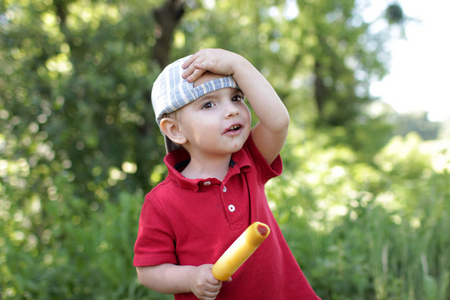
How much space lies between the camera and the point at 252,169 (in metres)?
1.48

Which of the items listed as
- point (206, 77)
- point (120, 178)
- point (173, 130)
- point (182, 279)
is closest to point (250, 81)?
point (206, 77)

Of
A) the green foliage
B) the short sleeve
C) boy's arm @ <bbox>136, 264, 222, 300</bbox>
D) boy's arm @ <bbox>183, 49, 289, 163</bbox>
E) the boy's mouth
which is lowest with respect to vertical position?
the green foliage

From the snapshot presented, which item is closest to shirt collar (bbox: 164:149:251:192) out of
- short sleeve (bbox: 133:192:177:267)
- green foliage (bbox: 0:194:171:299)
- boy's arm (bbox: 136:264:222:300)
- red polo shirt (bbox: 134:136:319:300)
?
red polo shirt (bbox: 134:136:319:300)

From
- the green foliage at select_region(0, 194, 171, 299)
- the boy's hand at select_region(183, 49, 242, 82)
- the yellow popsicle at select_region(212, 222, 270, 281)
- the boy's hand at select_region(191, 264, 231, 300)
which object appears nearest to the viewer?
the yellow popsicle at select_region(212, 222, 270, 281)

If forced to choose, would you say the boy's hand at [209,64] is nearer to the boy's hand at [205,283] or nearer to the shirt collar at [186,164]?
the shirt collar at [186,164]

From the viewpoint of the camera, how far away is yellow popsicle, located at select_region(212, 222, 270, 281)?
3.39 feet

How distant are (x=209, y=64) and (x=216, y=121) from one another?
19 centimetres

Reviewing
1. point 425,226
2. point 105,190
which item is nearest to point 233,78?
point 425,226

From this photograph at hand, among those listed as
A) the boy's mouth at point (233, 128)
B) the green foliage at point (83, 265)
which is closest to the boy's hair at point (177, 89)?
the boy's mouth at point (233, 128)

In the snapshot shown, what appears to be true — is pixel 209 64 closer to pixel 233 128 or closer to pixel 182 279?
pixel 233 128

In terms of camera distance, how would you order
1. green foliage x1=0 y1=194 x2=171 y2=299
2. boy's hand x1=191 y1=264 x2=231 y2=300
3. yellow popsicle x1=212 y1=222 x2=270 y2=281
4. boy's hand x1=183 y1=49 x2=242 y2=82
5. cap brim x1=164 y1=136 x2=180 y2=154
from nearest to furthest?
yellow popsicle x1=212 y1=222 x2=270 y2=281, boy's hand x1=191 y1=264 x2=231 y2=300, boy's hand x1=183 y1=49 x2=242 y2=82, cap brim x1=164 y1=136 x2=180 y2=154, green foliage x1=0 y1=194 x2=171 y2=299

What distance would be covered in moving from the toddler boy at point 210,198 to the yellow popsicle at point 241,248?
5.8 inches

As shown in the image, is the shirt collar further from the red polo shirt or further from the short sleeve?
the short sleeve

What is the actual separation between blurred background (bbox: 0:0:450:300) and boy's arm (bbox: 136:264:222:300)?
108cm
